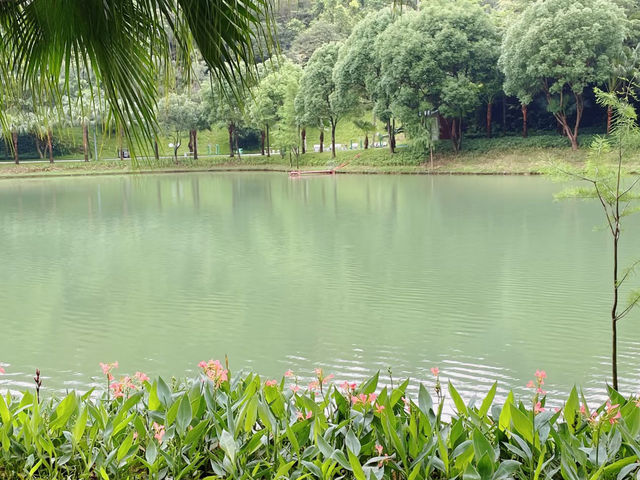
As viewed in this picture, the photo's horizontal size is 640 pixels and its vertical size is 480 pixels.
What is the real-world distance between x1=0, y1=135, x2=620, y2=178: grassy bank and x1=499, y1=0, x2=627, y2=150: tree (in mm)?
2422

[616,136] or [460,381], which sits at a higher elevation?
[616,136]

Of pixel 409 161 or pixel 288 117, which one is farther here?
pixel 288 117

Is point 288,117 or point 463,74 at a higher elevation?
point 463,74

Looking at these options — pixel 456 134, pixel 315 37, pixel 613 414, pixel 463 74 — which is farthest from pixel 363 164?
pixel 613 414

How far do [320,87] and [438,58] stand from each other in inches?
268

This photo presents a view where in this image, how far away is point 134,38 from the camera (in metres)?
1.70

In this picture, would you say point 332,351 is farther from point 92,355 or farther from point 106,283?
point 106,283

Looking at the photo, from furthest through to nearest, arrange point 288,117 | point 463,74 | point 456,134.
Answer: point 288,117 < point 456,134 < point 463,74

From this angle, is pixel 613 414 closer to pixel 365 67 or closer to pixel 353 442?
pixel 353 442

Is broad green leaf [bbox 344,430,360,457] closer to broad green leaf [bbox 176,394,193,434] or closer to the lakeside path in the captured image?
broad green leaf [bbox 176,394,193,434]

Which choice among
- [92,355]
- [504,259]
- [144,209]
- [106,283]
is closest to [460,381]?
[92,355]

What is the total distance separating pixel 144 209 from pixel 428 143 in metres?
14.6

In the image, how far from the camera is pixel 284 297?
8414mm

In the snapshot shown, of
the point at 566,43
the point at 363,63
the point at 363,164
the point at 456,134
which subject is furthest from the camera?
the point at 363,164
